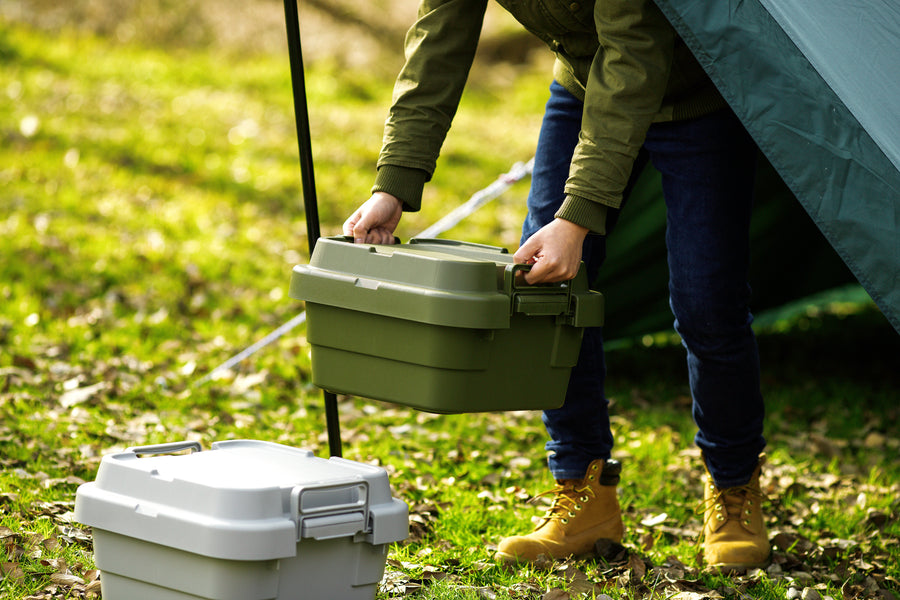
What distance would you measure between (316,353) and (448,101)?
0.70 meters

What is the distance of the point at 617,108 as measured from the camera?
2121mm

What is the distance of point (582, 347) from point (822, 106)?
89cm

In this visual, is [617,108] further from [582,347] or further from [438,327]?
[582,347]

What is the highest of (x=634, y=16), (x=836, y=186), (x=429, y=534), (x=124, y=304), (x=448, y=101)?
(x=634, y=16)

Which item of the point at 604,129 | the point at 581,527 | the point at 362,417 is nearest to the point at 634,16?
the point at 604,129

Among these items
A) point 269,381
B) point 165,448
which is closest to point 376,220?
point 165,448

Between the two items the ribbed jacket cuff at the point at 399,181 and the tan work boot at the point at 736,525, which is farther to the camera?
the tan work boot at the point at 736,525

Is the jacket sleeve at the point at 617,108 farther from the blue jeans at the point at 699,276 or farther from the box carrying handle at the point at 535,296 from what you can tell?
the blue jeans at the point at 699,276

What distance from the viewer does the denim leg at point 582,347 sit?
8.29ft

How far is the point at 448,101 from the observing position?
96.7 inches

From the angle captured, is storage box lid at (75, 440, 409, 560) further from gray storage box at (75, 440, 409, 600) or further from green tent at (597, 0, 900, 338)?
green tent at (597, 0, 900, 338)

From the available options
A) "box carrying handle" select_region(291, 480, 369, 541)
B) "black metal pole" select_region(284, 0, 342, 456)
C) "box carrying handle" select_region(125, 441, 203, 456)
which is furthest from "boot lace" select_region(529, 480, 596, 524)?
"box carrying handle" select_region(125, 441, 203, 456)

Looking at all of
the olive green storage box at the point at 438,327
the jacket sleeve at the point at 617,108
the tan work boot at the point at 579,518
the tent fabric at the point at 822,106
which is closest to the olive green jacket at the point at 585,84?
the jacket sleeve at the point at 617,108

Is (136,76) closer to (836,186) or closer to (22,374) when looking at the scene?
(22,374)
